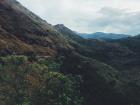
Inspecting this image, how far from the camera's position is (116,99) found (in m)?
172

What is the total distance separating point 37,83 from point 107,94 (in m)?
43.7

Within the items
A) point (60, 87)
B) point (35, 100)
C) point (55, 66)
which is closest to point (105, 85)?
point (55, 66)

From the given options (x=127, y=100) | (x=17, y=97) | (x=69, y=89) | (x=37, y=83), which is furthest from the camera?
(x=127, y=100)

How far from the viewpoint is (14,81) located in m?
134

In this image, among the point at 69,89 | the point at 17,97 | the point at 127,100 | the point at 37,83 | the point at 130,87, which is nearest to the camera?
the point at 17,97

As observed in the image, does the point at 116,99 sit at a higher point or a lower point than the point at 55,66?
lower

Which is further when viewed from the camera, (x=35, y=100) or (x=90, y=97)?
(x=90, y=97)

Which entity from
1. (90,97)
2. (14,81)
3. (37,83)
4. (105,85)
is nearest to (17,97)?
(14,81)

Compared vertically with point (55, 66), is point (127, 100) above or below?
below

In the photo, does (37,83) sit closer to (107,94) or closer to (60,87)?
(60,87)

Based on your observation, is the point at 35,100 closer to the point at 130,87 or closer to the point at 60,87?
the point at 60,87

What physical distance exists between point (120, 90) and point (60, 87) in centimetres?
3876

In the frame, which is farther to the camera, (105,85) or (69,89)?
(105,85)

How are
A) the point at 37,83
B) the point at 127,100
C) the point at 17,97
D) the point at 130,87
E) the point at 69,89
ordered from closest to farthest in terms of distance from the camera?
the point at 17,97
the point at 37,83
the point at 69,89
the point at 127,100
the point at 130,87
